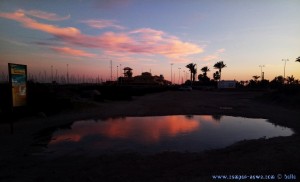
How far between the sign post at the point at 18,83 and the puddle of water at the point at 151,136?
298 cm

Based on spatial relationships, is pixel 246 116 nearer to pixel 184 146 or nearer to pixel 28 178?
pixel 184 146

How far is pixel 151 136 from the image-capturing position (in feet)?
54.2

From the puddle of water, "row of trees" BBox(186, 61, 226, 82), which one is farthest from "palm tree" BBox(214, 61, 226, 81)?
the puddle of water

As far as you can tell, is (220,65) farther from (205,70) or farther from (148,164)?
(148,164)

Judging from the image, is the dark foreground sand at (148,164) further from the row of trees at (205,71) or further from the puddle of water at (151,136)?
the row of trees at (205,71)

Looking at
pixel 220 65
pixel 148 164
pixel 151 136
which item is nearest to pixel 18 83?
pixel 151 136

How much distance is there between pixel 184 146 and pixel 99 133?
6007mm

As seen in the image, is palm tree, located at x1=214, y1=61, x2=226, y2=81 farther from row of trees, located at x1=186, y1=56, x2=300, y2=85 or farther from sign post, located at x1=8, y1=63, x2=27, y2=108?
sign post, located at x1=8, y1=63, x2=27, y2=108

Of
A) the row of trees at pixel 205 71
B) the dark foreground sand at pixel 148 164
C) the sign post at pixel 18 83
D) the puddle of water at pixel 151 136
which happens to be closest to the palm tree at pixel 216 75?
the row of trees at pixel 205 71

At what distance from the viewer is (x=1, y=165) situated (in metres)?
10.2

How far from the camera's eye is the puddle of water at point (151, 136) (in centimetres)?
1330

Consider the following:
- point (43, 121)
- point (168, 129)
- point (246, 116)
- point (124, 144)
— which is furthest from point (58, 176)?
point (246, 116)

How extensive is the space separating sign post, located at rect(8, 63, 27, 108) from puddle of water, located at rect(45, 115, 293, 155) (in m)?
2.98

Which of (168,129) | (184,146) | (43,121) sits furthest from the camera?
(43,121)
